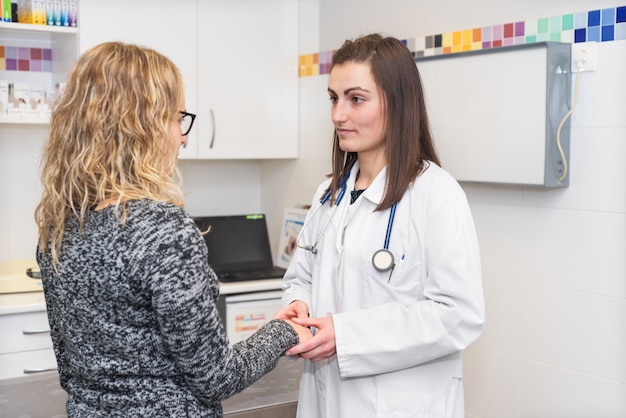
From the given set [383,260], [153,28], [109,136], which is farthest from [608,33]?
[153,28]

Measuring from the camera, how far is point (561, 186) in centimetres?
234

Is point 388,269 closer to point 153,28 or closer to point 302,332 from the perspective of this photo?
Result: point 302,332

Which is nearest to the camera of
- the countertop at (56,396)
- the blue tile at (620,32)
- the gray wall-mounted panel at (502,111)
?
the countertop at (56,396)

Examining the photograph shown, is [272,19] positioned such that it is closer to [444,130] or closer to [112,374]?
[444,130]

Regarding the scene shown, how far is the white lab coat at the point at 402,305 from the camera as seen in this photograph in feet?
5.15

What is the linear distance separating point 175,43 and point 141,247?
2339 mm

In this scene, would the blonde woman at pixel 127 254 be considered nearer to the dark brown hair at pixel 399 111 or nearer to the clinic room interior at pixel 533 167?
the dark brown hair at pixel 399 111

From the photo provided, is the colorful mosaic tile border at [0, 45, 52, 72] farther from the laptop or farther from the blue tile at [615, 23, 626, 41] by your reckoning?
the blue tile at [615, 23, 626, 41]

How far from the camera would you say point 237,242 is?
3.63 metres

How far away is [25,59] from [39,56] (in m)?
0.06

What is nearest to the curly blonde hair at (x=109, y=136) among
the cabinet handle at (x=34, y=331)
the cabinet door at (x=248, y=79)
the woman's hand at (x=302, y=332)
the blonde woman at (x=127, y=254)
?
the blonde woman at (x=127, y=254)

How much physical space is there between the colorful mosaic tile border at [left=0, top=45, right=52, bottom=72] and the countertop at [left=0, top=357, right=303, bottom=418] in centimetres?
184

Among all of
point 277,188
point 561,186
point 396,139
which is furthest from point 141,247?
point 277,188

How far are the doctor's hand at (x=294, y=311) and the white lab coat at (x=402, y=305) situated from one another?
29 mm
